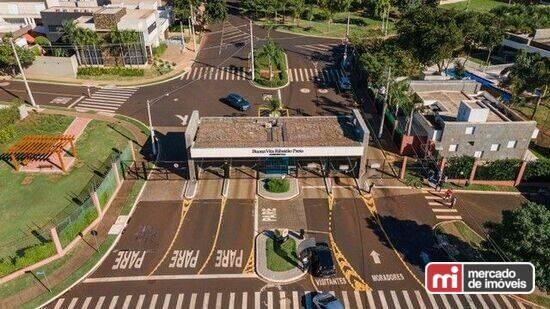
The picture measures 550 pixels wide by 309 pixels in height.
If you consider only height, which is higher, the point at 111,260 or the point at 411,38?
the point at 411,38

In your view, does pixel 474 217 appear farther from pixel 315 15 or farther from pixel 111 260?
pixel 315 15

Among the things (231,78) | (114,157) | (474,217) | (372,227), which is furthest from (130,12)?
(474,217)

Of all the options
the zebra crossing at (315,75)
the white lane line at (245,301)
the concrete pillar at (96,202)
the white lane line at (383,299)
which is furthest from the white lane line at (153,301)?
the zebra crossing at (315,75)

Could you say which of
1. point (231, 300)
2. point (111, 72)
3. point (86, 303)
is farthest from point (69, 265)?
point (111, 72)

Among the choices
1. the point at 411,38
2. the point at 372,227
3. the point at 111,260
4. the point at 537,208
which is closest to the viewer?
the point at 537,208

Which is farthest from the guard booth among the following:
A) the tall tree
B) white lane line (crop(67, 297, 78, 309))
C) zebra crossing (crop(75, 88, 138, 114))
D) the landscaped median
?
the landscaped median

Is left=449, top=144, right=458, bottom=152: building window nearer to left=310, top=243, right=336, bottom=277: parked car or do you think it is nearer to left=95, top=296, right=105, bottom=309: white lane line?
left=310, top=243, right=336, bottom=277: parked car

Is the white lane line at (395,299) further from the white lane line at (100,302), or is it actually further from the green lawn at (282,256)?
the white lane line at (100,302)
